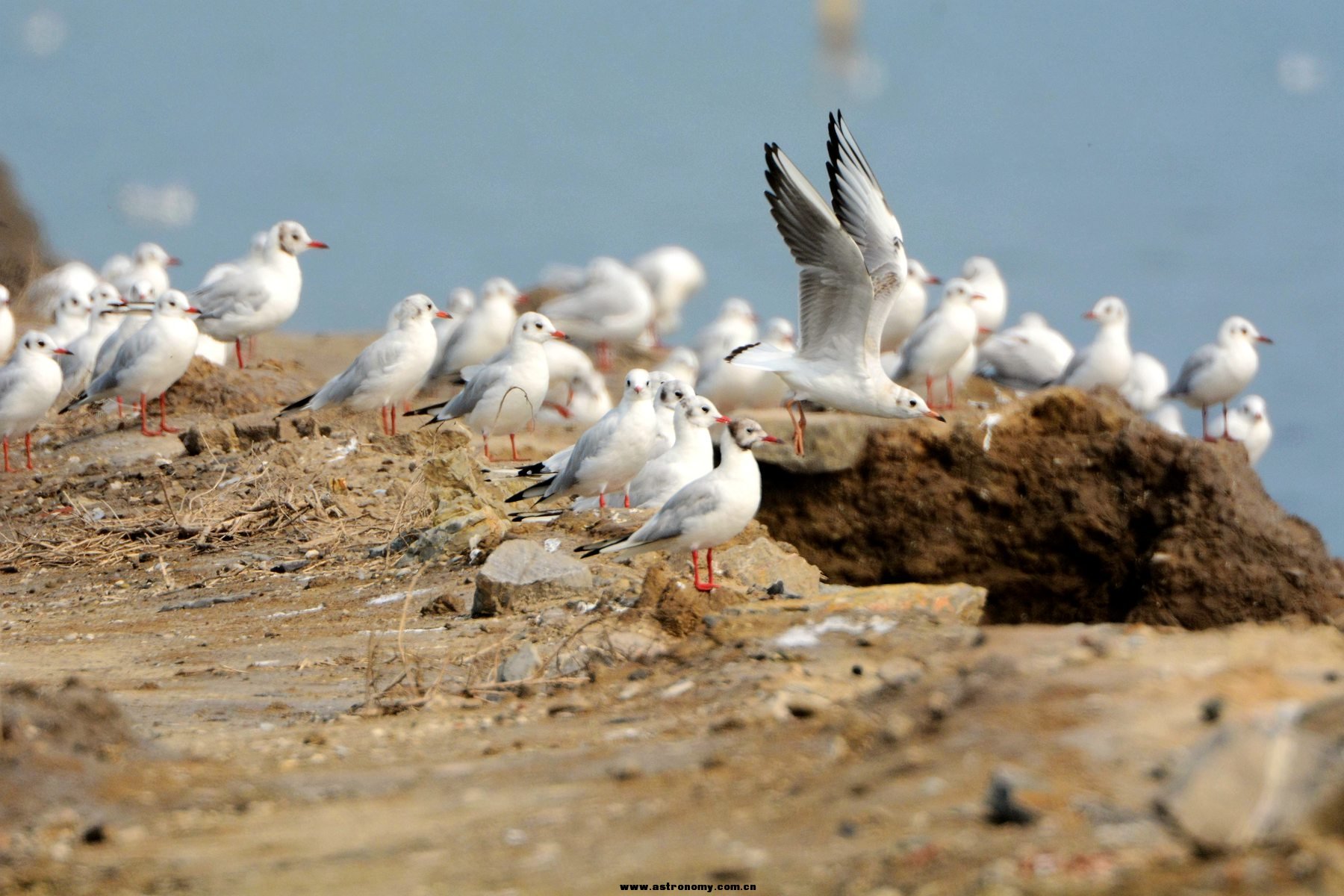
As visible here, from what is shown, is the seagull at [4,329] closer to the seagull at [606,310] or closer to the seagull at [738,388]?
the seagull at [606,310]

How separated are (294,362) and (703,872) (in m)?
15.0

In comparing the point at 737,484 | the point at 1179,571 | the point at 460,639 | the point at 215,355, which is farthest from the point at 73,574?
the point at 215,355

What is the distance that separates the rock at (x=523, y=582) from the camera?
22.6 ft

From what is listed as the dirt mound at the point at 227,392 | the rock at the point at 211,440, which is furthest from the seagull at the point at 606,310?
the rock at the point at 211,440

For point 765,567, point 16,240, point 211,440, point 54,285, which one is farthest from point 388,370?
point 16,240

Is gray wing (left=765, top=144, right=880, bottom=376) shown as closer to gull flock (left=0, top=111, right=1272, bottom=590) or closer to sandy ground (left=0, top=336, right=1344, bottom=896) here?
gull flock (left=0, top=111, right=1272, bottom=590)

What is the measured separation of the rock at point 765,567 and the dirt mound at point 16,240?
1810 cm

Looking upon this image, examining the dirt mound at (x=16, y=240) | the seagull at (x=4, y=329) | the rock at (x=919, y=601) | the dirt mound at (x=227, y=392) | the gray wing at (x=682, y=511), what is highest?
the dirt mound at (x=16, y=240)

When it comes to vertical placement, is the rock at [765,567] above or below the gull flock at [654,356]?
below

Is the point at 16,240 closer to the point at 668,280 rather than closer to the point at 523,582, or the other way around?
the point at 668,280

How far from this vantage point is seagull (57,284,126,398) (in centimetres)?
1549

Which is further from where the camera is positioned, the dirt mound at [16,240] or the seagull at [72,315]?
the dirt mound at [16,240]

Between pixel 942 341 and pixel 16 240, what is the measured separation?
17.4 m

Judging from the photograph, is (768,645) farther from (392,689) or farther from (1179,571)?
(1179,571)
